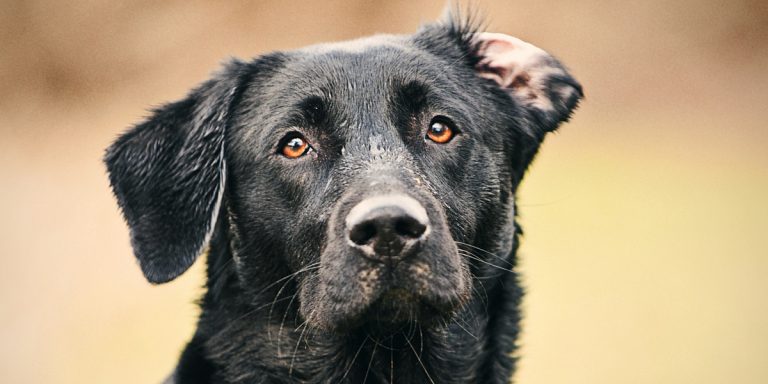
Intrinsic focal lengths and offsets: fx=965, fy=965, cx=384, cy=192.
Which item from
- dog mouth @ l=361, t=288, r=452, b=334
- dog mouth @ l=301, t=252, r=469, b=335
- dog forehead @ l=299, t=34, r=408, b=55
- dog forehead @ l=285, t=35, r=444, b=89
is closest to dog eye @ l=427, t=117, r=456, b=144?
dog forehead @ l=285, t=35, r=444, b=89

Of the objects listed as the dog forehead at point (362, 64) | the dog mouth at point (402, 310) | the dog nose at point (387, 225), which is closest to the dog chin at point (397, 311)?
the dog mouth at point (402, 310)

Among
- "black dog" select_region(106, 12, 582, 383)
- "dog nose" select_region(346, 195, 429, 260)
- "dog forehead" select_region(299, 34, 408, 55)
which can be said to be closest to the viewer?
"dog nose" select_region(346, 195, 429, 260)

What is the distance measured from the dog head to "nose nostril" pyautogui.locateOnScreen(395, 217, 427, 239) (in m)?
0.10

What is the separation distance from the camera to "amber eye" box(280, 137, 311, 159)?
3607 millimetres

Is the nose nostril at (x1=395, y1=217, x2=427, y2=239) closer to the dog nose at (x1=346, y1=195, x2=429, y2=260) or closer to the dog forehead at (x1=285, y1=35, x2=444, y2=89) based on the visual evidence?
the dog nose at (x1=346, y1=195, x2=429, y2=260)

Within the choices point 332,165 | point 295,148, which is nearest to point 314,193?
point 332,165

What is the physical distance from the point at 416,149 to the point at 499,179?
0.42 metres

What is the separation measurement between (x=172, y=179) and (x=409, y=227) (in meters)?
1.14

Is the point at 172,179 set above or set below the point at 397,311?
above

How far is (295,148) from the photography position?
362 cm

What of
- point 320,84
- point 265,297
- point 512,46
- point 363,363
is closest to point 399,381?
point 363,363

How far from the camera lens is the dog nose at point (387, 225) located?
3035mm

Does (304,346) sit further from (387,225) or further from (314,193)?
(387,225)

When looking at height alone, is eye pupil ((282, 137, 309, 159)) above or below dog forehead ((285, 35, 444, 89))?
below
